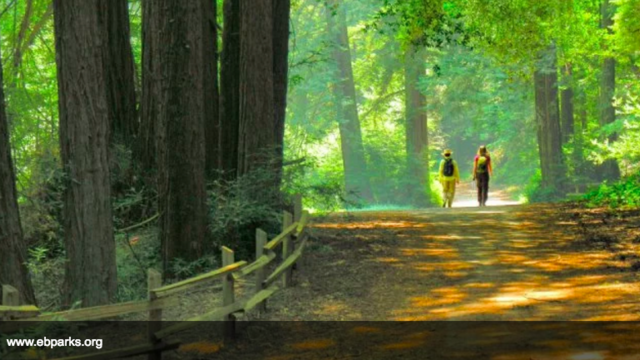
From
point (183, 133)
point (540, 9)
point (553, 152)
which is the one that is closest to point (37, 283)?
point (183, 133)

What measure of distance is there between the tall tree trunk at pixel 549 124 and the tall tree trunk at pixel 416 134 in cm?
1127

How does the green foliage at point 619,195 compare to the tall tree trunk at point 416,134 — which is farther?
the tall tree trunk at point 416,134

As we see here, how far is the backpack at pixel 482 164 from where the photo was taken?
28234mm

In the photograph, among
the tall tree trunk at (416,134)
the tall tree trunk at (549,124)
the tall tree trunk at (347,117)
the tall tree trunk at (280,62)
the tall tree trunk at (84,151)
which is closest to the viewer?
the tall tree trunk at (84,151)

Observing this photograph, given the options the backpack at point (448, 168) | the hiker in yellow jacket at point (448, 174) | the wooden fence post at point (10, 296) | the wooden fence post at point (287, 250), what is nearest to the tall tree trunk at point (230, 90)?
the wooden fence post at point (287, 250)

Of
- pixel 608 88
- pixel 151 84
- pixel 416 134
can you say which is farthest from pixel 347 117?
pixel 151 84

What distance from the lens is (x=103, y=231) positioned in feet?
43.5

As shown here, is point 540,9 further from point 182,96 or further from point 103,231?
point 103,231

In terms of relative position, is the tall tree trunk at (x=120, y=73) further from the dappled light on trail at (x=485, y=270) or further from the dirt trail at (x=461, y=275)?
the dappled light on trail at (x=485, y=270)

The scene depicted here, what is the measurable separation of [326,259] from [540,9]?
12496 millimetres

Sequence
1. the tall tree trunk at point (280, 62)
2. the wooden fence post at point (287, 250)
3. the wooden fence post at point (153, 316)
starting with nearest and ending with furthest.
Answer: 1. the wooden fence post at point (153, 316)
2. the wooden fence post at point (287, 250)
3. the tall tree trunk at point (280, 62)

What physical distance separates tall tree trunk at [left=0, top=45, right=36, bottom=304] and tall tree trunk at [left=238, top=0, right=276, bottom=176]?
7.59 meters

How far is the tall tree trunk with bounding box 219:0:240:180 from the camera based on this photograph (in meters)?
20.0

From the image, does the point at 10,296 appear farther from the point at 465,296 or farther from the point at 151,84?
the point at 151,84
